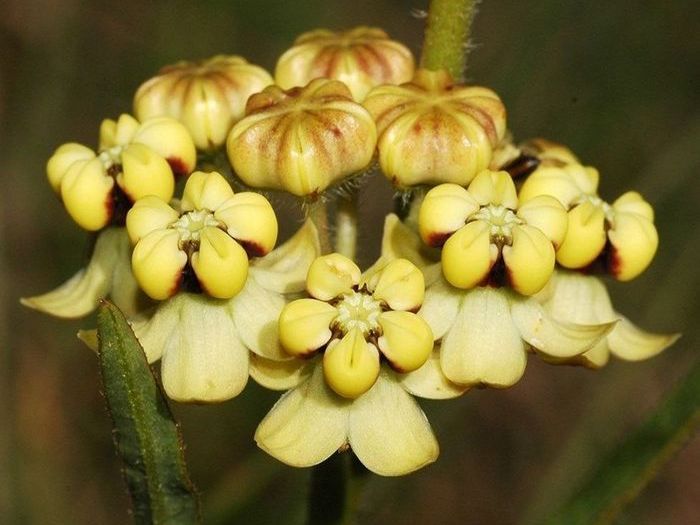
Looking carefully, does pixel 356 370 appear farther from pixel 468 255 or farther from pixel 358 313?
pixel 468 255

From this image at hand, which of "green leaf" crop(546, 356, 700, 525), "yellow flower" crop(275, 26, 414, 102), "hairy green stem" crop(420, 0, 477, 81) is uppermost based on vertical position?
"hairy green stem" crop(420, 0, 477, 81)

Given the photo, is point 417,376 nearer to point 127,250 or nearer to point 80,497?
point 127,250

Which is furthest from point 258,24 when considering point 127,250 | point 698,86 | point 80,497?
point 127,250

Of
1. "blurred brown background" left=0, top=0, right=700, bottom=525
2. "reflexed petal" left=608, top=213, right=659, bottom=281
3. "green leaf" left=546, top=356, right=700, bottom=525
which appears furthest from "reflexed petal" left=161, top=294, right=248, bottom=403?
"blurred brown background" left=0, top=0, right=700, bottom=525

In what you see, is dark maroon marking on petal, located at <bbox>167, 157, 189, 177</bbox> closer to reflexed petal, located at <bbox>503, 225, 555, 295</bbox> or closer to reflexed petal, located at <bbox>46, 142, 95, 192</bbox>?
reflexed petal, located at <bbox>46, 142, 95, 192</bbox>

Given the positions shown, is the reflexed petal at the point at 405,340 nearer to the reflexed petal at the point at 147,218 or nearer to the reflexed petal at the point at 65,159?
the reflexed petal at the point at 147,218

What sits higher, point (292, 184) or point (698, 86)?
point (292, 184)

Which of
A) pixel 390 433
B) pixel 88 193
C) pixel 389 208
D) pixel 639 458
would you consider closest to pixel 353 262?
pixel 390 433
